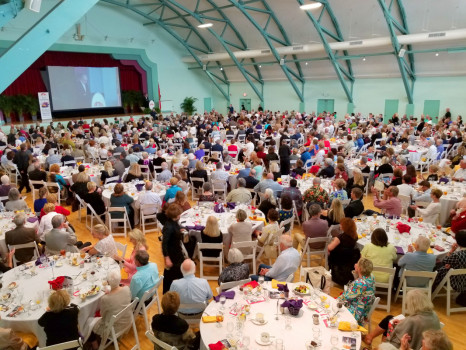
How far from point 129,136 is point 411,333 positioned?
14738 millimetres

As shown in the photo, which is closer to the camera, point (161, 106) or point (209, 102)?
point (161, 106)

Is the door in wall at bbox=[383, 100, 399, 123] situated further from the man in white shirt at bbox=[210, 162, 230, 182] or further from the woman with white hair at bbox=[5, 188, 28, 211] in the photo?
the woman with white hair at bbox=[5, 188, 28, 211]

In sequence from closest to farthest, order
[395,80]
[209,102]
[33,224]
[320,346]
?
[320,346]
[33,224]
[395,80]
[209,102]

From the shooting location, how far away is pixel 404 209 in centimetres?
829

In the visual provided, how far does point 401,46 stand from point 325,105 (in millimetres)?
7026

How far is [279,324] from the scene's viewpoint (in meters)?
3.95

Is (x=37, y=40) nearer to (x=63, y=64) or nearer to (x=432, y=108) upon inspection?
(x=63, y=64)

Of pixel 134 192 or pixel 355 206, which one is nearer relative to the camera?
pixel 355 206

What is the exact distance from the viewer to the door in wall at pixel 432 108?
19.5 metres

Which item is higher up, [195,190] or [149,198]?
[149,198]

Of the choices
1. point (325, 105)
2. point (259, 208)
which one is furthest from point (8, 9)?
point (325, 105)

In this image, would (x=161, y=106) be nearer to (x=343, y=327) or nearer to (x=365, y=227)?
(x=365, y=227)

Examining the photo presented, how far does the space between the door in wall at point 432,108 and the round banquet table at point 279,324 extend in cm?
1897

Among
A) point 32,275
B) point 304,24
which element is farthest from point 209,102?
point 32,275
